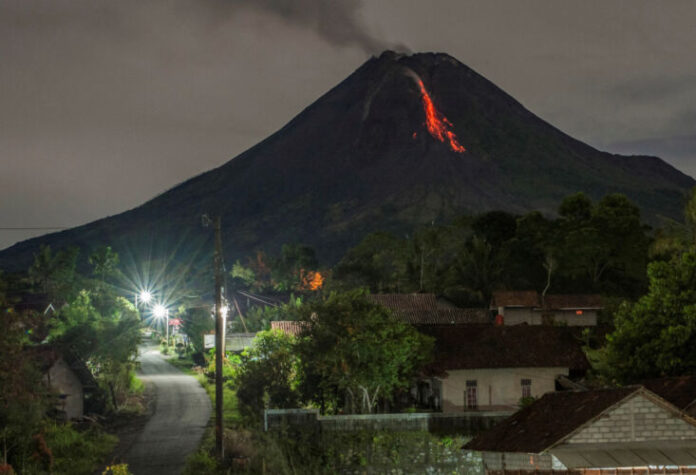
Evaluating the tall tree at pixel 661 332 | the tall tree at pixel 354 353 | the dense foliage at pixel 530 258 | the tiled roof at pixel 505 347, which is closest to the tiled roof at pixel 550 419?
the tall tree at pixel 661 332

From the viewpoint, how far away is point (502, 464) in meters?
18.8

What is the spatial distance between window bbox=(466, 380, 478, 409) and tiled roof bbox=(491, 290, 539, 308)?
22864 millimetres

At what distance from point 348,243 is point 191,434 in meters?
156

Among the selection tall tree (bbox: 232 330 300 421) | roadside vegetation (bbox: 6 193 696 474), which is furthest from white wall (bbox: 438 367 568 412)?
tall tree (bbox: 232 330 300 421)

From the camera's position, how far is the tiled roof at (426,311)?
182 ft

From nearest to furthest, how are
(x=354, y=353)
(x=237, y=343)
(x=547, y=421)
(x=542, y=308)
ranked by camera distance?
(x=547, y=421) → (x=354, y=353) → (x=237, y=343) → (x=542, y=308)

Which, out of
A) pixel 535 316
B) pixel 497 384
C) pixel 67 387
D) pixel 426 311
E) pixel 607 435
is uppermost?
pixel 426 311

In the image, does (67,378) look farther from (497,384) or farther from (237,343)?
(497,384)

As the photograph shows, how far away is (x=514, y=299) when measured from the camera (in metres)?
59.3

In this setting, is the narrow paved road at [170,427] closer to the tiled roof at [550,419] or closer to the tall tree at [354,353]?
the tall tree at [354,353]

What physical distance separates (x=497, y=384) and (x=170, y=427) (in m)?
13.7

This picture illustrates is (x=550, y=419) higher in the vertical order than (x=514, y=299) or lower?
lower

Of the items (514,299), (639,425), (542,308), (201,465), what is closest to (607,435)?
(639,425)

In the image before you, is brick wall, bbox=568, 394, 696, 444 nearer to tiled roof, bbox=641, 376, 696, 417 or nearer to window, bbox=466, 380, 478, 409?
tiled roof, bbox=641, 376, 696, 417
